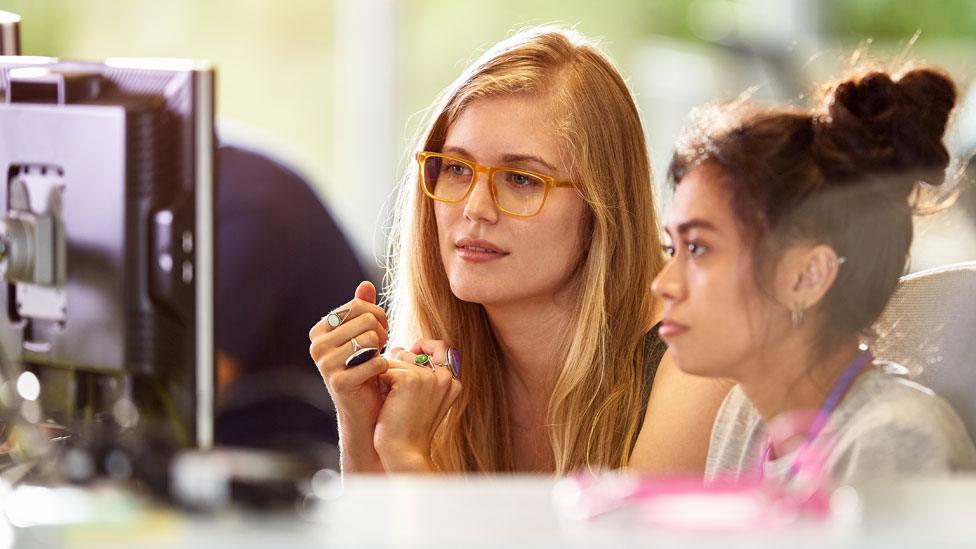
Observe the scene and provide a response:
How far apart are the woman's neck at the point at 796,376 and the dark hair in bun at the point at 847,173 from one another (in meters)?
0.02

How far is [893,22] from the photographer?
13.2 feet

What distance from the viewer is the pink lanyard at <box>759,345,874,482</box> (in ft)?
3.65

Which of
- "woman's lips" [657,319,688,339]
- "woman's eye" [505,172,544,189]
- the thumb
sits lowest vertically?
the thumb

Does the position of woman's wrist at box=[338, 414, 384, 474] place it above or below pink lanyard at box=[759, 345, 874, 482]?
below

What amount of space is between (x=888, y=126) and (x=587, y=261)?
43cm

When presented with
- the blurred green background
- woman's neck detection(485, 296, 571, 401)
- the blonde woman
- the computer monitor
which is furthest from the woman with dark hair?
the blurred green background

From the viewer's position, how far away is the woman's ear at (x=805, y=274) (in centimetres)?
118

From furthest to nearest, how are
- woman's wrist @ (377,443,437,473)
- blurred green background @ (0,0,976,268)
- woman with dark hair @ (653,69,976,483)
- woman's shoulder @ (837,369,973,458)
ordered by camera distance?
blurred green background @ (0,0,976,268) < woman's wrist @ (377,443,437,473) < woman with dark hair @ (653,69,976,483) < woman's shoulder @ (837,369,973,458)

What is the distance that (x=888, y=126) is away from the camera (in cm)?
120

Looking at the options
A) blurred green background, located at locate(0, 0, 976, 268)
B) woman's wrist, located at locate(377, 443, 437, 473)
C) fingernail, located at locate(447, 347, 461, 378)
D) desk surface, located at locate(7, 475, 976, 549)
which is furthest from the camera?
blurred green background, located at locate(0, 0, 976, 268)

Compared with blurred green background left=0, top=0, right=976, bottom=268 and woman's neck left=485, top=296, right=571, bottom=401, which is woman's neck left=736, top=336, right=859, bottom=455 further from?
blurred green background left=0, top=0, right=976, bottom=268

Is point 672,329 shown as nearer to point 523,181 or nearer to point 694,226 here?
point 694,226

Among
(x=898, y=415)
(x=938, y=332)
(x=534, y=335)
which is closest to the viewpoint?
(x=898, y=415)

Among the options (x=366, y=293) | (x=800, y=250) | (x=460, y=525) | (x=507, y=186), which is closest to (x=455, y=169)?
(x=507, y=186)
